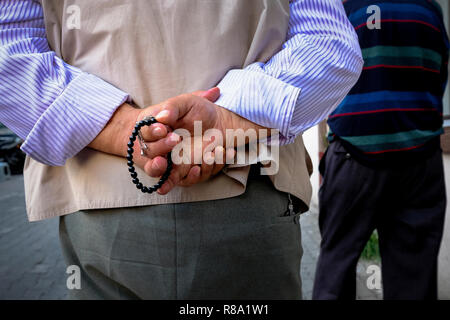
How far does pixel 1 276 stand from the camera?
3.86 meters

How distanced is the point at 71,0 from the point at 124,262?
77cm

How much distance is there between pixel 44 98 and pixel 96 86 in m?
0.14

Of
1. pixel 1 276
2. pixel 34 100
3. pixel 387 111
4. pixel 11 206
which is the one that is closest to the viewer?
pixel 34 100

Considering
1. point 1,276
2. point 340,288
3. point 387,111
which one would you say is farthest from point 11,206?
point 387,111

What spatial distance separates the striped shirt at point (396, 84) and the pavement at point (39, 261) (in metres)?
1.73

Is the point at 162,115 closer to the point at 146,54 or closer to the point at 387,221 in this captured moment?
the point at 146,54

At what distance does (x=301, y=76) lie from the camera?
3.40ft

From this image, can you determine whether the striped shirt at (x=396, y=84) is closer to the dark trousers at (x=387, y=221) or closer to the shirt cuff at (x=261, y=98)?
the dark trousers at (x=387, y=221)

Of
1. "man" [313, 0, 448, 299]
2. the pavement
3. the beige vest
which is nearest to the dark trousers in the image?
"man" [313, 0, 448, 299]

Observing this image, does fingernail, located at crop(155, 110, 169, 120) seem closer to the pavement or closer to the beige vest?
the beige vest

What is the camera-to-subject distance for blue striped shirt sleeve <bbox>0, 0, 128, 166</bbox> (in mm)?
946

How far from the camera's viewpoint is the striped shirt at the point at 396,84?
77.0 inches
